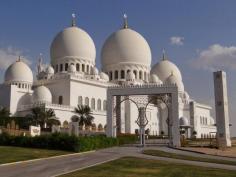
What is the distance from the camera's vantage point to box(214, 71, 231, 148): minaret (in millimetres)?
40781

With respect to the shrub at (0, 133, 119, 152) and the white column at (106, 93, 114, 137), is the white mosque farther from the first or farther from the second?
the shrub at (0, 133, 119, 152)

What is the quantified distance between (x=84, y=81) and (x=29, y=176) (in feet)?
171

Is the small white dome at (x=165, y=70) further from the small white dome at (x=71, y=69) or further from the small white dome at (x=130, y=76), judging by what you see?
the small white dome at (x=71, y=69)

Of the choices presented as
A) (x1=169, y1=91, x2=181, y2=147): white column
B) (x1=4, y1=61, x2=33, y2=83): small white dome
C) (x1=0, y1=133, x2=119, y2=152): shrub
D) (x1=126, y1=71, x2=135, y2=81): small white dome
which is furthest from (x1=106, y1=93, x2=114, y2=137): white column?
(x1=126, y1=71, x2=135, y2=81): small white dome

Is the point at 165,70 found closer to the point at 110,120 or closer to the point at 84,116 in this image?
the point at 84,116

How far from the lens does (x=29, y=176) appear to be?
48.2 ft

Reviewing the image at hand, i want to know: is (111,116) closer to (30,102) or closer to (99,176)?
(30,102)

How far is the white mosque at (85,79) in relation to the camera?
2397 inches

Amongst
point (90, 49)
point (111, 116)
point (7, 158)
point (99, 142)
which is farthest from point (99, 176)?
point (90, 49)

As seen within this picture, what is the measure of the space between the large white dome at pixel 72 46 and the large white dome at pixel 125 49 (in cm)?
457

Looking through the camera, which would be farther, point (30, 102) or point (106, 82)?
point (106, 82)

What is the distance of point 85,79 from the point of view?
67.1m

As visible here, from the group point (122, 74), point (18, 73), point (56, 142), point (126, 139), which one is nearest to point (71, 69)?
point (18, 73)

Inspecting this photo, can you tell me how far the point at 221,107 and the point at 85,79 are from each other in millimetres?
30959
